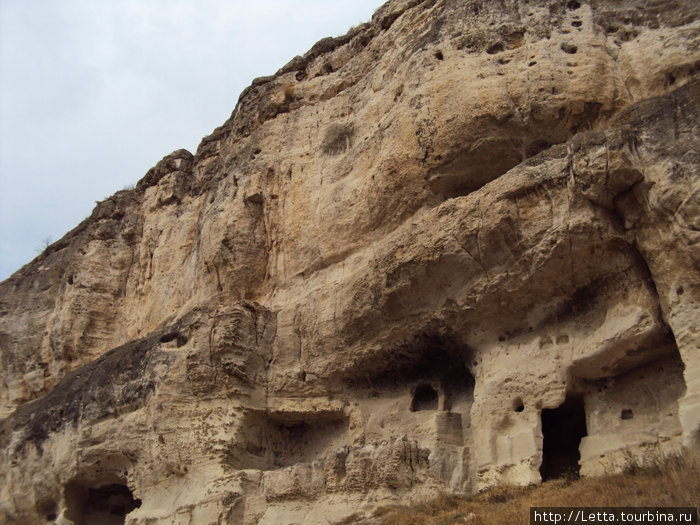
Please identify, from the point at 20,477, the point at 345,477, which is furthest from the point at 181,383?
the point at 20,477

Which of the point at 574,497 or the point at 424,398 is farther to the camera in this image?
the point at 424,398

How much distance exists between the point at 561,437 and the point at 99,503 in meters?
9.96

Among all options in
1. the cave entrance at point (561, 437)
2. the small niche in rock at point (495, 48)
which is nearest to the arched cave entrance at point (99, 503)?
the cave entrance at point (561, 437)

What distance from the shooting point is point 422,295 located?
1260cm

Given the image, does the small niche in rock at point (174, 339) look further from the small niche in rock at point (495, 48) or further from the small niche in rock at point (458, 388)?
the small niche in rock at point (495, 48)

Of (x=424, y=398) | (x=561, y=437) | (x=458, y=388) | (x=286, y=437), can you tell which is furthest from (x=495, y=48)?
(x=286, y=437)

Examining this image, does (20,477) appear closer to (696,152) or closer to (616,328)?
(616,328)

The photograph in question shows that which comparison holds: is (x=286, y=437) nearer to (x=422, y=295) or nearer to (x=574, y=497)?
(x=422, y=295)

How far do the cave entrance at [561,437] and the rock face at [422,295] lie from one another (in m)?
0.04

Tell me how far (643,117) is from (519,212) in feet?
7.04

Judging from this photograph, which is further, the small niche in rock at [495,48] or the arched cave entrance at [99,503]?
the arched cave entrance at [99,503]

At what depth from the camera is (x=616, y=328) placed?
10.5m

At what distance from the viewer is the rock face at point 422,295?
10477 millimetres

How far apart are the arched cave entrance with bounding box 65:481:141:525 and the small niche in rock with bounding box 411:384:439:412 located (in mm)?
6682
